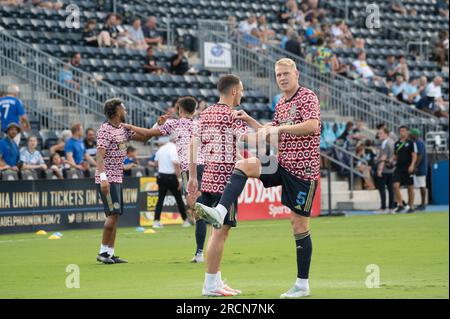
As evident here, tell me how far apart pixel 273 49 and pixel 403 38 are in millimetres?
9254

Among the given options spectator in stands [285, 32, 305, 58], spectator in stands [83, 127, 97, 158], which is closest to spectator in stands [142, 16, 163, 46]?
spectator in stands [285, 32, 305, 58]

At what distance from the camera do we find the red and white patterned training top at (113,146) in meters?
16.1

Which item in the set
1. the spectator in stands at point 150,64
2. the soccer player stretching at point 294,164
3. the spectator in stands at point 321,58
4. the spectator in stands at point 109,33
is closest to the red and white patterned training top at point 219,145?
the soccer player stretching at point 294,164

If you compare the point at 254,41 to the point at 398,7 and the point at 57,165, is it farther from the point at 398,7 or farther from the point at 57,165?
the point at 57,165

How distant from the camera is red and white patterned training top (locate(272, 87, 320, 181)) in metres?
11.5

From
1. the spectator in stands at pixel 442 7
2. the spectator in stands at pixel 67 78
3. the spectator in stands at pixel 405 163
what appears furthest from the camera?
the spectator in stands at pixel 442 7

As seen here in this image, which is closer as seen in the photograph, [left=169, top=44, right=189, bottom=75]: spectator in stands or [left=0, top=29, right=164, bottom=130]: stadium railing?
[left=0, top=29, right=164, bottom=130]: stadium railing

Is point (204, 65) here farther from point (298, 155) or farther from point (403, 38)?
point (298, 155)

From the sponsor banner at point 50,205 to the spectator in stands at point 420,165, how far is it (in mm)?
8899

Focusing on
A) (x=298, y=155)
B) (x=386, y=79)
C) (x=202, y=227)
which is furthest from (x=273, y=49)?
(x=298, y=155)

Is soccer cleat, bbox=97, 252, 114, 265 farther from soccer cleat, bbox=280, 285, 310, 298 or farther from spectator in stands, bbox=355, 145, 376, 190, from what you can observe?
spectator in stands, bbox=355, 145, 376, 190

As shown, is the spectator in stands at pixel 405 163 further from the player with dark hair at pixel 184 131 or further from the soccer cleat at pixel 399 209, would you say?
the player with dark hair at pixel 184 131

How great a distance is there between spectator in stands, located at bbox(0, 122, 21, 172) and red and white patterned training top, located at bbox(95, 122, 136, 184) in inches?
288

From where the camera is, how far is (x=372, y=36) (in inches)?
1656
